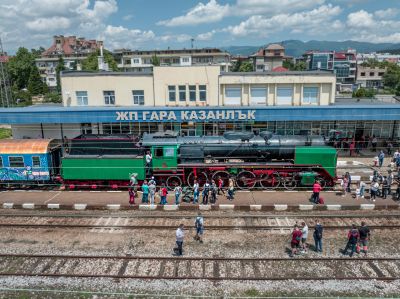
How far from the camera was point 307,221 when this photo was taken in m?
16.8

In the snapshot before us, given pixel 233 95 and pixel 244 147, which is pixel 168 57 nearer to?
pixel 233 95

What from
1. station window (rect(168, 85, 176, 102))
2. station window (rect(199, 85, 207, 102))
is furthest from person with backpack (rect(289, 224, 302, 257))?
station window (rect(168, 85, 176, 102))

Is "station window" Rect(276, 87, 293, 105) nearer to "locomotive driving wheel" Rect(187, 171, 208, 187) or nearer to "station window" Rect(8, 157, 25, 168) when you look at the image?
"locomotive driving wheel" Rect(187, 171, 208, 187)

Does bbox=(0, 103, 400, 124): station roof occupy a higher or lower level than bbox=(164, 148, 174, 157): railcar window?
higher

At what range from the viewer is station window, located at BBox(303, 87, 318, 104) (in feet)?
97.2

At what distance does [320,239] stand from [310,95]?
62.2ft

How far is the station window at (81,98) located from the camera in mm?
30359

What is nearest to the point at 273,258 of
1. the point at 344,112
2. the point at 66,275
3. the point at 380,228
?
the point at 380,228

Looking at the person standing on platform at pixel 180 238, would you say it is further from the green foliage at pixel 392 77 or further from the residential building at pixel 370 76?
the residential building at pixel 370 76

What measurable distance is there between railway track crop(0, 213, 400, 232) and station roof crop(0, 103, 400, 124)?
1100 cm

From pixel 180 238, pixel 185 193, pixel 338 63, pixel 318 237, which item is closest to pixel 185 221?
pixel 185 193

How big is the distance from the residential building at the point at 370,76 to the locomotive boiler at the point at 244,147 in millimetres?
107221

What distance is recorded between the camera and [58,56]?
366 feet

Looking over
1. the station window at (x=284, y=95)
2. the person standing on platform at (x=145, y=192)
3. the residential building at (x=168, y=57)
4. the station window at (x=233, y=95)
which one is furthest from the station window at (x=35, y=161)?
the residential building at (x=168, y=57)
